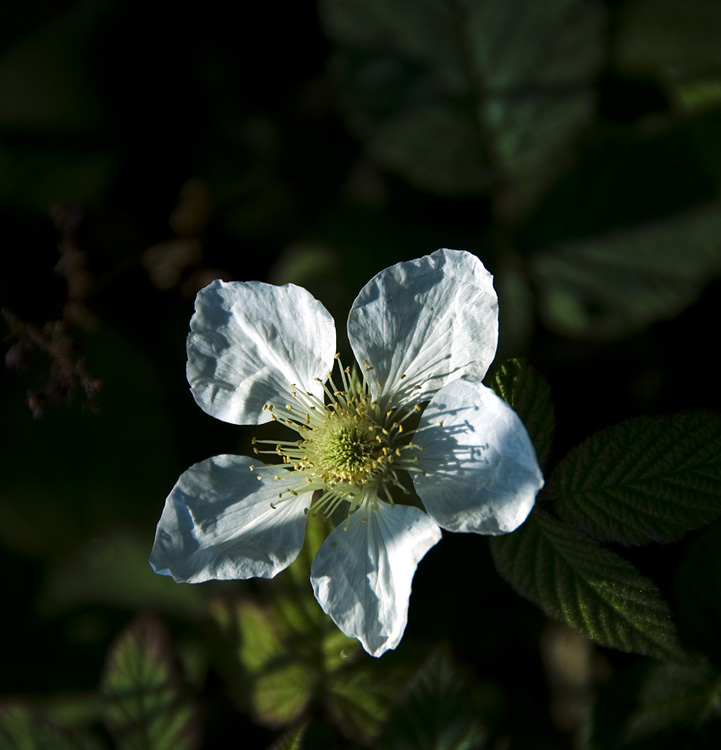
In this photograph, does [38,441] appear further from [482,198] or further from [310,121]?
[482,198]

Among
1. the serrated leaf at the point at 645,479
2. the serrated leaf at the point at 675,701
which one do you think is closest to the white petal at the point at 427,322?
the serrated leaf at the point at 645,479

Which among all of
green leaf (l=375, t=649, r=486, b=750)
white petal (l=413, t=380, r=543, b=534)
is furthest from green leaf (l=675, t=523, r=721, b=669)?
white petal (l=413, t=380, r=543, b=534)

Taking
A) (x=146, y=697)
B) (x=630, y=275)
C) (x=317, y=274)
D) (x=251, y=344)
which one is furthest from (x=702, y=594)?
(x=317, y=274)

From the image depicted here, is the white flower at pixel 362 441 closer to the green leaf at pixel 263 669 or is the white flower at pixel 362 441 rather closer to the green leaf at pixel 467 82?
the green leaf at pixel 263 669

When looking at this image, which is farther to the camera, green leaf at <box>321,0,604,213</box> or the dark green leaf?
the dark green leaf

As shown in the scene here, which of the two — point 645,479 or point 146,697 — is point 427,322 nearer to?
point 645,479

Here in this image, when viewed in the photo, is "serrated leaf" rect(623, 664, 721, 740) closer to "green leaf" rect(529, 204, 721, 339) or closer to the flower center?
the flower center
